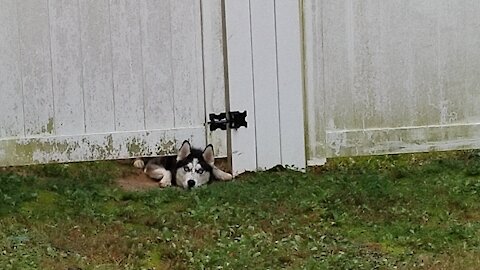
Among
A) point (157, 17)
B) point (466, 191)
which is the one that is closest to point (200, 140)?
point (157, 17)

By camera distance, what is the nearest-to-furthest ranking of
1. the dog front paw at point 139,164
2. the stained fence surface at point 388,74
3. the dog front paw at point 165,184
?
1. the stained fence surface at point 388,74
2. the dog front paw at point 165,184
3. the dog front paw at point 139,164

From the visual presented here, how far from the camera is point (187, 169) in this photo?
5.74 meters

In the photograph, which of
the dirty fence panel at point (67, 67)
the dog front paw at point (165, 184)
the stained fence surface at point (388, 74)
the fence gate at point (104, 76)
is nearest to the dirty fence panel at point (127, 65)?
the fence gate at point (104, 76)

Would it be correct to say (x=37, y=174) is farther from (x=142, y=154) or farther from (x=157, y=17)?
(x=157, y=17)

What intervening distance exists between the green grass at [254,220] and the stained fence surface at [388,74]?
213 millimetres

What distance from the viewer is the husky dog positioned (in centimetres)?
559

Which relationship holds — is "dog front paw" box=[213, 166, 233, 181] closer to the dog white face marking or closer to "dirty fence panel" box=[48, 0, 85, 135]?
the dog white face marking

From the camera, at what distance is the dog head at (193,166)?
18.3ft

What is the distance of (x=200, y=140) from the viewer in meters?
5.49

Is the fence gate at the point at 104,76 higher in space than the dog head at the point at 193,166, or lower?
higher

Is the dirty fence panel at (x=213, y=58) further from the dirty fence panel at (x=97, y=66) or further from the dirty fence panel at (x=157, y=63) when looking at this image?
the dirty fence panel at (x=97, y=66)

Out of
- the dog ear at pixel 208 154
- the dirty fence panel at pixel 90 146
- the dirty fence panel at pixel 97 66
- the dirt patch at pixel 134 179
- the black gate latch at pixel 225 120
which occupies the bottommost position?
the dirt patch at pixel 134 179

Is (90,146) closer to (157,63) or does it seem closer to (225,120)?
(157,63)

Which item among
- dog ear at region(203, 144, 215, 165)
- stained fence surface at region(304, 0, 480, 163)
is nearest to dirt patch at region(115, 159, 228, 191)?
dog ear at region(203, 144, 215, 165)
